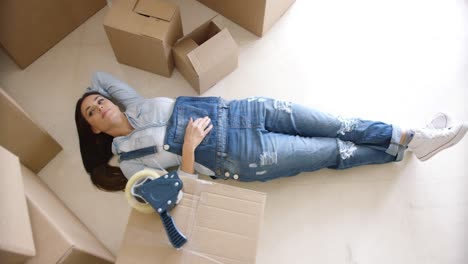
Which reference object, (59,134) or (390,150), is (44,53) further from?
(390,150)

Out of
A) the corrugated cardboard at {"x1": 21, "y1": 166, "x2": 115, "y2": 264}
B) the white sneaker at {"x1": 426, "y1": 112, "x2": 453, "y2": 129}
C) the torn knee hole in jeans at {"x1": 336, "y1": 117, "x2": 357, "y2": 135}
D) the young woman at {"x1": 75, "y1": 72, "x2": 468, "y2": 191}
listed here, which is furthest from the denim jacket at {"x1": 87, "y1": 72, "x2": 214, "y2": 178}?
the white sneaker at {"x1": 426, "y1": 112, "x2": 453, "y2": 129}

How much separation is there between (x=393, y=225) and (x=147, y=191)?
992mm

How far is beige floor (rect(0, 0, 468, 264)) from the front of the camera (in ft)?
4.80

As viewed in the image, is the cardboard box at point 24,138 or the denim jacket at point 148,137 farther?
the denim jacket at point 148,137

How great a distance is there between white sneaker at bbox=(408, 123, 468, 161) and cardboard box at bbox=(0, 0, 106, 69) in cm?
156

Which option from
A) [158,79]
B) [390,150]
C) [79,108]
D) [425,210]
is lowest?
[425,210]

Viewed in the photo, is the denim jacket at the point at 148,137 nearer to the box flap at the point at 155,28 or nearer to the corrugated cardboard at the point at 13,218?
the box flap at the point at 155,28

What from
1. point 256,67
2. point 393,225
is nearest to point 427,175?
point 393,225

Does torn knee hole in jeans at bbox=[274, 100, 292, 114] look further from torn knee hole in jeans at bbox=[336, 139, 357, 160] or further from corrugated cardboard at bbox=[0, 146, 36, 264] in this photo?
corrugated cardboard at bbox=[0, 146, 36, 264]

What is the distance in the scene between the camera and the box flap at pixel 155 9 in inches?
60.7

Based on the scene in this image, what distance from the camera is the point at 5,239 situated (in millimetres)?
887

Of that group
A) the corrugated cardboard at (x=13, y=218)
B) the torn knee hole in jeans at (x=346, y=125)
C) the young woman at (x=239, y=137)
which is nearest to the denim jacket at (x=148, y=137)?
the young woman at (x=239, y=137)

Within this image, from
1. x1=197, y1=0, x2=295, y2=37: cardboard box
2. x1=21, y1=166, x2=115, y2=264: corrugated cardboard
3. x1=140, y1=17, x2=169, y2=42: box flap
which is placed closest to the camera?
x1=21, y1=166, x2=115, y2=264: corrugated cardboard

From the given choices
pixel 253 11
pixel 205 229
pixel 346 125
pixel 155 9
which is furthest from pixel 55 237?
pixel 253 11
